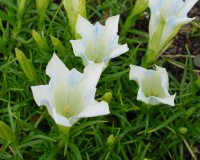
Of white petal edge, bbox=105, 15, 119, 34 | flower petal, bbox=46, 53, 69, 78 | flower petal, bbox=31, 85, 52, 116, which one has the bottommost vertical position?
flower petal, bbox=31, 85, 52, 116

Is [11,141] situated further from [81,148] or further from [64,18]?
[64,18]

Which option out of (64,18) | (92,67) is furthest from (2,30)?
(92,67)

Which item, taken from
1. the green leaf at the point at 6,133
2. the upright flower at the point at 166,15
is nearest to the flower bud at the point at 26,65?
the green leaf at the point at 6,133

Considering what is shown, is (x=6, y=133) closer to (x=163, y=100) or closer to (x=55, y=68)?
(x=55, y=68)

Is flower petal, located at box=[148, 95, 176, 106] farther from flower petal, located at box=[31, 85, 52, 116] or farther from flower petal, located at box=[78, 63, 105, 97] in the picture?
flower petal, located at box=[31, 85, 52, 116]

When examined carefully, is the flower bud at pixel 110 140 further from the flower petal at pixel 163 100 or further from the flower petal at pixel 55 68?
the flower petal at pixel 55 68

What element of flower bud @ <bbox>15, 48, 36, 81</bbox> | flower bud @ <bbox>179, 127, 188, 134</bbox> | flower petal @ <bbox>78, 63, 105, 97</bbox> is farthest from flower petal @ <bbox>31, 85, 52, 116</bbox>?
flower bud @ <bbox>179, 127, 188, 134</bbox>
